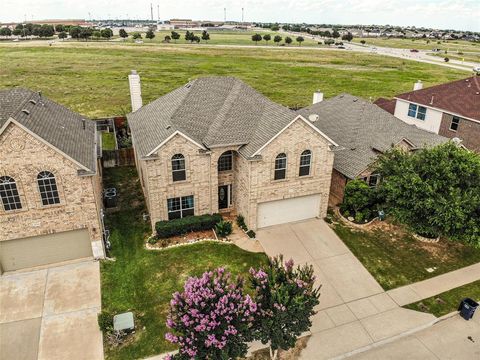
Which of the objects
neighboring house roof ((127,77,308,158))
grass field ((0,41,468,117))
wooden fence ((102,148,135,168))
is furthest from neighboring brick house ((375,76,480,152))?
wooden fence ((102,148,135,168))

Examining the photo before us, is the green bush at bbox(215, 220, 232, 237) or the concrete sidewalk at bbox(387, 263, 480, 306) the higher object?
the green bush at bbox(215, 220, 232, 237)

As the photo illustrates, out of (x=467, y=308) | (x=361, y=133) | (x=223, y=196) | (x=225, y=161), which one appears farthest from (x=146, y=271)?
(x=361, y=133)

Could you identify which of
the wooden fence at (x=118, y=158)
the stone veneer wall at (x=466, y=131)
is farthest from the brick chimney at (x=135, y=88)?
the stone veneer wall at (x=466, y=131)

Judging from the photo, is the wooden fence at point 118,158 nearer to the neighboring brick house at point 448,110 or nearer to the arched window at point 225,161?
the arched window at point 225,161

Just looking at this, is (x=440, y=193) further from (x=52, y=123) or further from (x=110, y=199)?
(x=52, y=123)

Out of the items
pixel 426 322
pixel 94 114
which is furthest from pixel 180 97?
pixel 94 114

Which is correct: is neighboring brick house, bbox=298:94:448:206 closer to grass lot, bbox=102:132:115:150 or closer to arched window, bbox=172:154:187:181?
arched window, bbox=172:154:187:181
